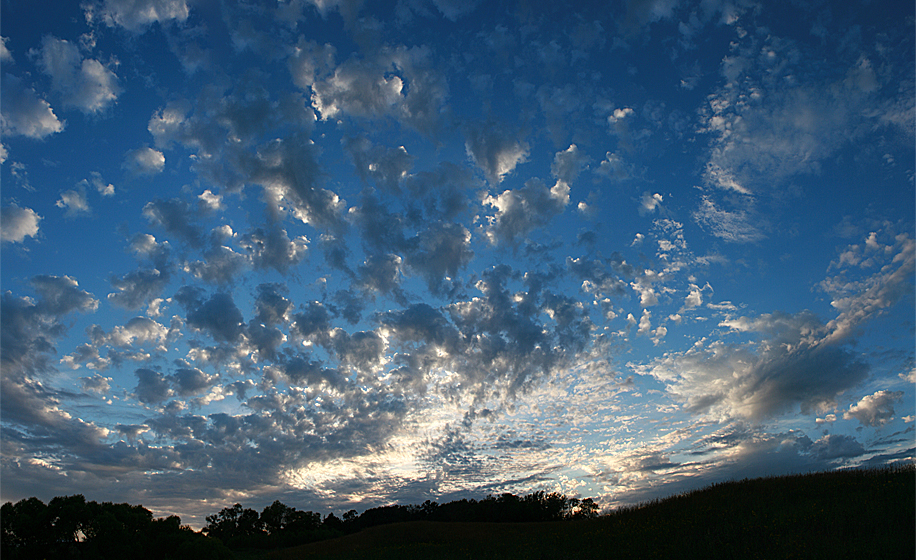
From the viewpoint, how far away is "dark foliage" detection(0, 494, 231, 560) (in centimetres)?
4331

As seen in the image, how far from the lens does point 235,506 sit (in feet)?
328

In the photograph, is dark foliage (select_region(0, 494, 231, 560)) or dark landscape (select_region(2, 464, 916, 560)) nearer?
dark landscape (select_region(2, 464, 916, 560))

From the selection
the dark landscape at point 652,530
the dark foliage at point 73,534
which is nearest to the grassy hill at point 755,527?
the dark landscape at point 652,530

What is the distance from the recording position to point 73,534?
146 ft

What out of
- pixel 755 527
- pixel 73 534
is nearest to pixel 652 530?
pixel 755 527

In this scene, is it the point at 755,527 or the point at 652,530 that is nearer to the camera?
the point at 755,527

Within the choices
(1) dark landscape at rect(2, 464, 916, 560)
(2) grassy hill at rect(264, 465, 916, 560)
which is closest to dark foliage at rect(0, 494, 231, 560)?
(1) dark landscape at rect(2, 464, 916, 560)

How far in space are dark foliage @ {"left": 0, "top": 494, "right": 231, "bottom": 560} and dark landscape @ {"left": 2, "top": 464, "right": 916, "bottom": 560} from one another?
0.33ft

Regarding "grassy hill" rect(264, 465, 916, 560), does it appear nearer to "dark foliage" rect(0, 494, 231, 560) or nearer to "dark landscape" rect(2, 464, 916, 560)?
"dark landscape" rect(2, 464, 916, 560)

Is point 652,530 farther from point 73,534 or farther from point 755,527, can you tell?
point 73,534

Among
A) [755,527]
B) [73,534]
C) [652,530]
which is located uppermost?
[755,527]

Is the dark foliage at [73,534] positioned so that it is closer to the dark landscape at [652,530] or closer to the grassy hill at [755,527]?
the dark landscape at [652,530]

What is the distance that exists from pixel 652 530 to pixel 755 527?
5.55 m

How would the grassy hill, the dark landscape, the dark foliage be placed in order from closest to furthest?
the grassy hill < the dark landscape < the dark foliage
